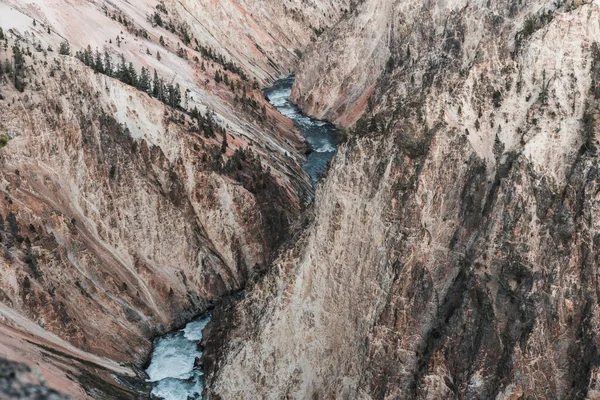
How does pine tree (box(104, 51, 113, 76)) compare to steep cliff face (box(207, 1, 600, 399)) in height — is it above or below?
above

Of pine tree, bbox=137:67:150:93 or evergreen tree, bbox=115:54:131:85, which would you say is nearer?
evergreen tree, bbox=115:54:131:85

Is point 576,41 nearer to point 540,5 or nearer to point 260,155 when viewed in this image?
point 540,5

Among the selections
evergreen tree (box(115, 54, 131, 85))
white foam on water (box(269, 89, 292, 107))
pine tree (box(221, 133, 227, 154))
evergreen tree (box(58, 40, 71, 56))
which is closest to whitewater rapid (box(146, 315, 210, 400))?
pine tree (box(221, 133, 227, 154))

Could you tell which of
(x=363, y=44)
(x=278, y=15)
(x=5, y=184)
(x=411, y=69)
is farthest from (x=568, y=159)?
(x=278, y=15)

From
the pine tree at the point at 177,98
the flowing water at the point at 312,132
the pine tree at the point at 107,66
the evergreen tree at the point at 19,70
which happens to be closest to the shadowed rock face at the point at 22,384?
the evergreen tree at the point at 19,70

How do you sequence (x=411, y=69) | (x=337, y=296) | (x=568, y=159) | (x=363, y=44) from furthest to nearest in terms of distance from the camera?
(x=363, y=44) < (x=411, y=69) < (x=337, y=296) < (x=568, y=159)

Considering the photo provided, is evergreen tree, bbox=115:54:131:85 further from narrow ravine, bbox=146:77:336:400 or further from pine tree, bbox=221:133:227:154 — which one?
narrow ravine, bbox=146:77:336:400
